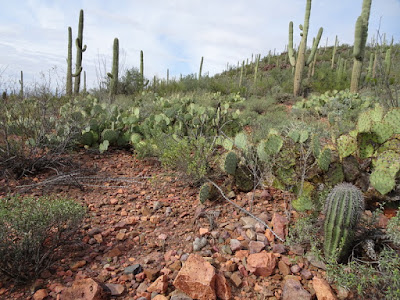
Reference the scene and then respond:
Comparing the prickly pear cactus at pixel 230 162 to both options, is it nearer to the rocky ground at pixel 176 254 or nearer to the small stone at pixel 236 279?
the rocky ground at pixel 176 254

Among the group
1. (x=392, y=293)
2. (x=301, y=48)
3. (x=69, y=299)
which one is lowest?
(x=69, y=299)

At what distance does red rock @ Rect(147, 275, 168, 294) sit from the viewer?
77.7 inches

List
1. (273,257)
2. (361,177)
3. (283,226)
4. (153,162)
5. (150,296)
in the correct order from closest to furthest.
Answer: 1. (150,296)
2. (273,257)
3. (283,226)
4. (361,177)
5. (153,162)

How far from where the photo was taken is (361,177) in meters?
3.03

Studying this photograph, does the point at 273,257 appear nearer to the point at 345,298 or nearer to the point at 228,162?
the point at 345,298

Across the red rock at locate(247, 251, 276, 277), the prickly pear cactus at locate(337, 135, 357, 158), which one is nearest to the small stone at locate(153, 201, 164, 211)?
the red rock at locate(247, 251, 276, 277)

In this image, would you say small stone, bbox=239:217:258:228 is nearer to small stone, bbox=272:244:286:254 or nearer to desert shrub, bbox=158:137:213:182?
small stone, bbox=272:244:286:254

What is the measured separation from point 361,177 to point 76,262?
2817 mm

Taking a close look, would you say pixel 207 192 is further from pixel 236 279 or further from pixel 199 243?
pixel 236 279

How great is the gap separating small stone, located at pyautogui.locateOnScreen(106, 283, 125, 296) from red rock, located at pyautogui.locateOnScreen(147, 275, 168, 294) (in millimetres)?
190

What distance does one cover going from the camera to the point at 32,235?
7.26 ft

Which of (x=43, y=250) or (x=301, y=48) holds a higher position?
(x=301, y=48)

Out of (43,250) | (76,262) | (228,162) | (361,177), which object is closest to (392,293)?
(361,177)

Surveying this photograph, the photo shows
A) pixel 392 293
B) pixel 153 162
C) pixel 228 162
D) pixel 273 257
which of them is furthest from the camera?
pixel 153 162
